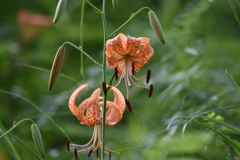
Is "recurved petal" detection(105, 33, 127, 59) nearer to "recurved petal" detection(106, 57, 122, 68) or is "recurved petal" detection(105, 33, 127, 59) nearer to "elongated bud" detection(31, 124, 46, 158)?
"recurved petal" detection(106, 57, 122, 68)

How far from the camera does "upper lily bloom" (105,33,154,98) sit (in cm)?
113

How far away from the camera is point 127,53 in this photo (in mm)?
1182

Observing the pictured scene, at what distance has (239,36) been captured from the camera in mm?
2529

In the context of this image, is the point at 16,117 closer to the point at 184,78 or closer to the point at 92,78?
the point at 92,78

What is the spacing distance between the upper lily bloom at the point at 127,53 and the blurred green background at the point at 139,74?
136 mm

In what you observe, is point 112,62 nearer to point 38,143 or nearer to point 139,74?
point 38,143

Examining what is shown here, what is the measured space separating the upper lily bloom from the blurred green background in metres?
0.14

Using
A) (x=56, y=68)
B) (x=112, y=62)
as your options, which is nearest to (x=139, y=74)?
(x=112, y=62)

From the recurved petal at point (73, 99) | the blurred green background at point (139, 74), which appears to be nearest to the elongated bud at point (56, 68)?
the recurved petal at point (73, 99)

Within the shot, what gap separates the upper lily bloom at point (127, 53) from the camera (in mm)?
1126

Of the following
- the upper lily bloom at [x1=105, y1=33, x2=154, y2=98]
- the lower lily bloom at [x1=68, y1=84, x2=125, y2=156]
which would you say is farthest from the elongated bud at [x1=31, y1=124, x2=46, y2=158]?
the upper lily bloom at [x1=105, y1=33, x2=154, y2=98]

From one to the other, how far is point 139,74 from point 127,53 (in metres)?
1.20

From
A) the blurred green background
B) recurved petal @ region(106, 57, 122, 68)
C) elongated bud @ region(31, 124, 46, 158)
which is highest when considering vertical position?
recurved petal @ region(106, 57, 122, 68)

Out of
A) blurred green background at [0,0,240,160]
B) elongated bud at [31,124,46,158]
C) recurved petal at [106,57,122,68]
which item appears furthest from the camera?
blurred green background at [0,0,240,160]
